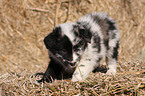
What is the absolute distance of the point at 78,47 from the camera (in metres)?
2.94

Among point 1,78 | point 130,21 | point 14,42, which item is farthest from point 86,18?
point 130,21

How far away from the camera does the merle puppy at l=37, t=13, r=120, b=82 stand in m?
2.86

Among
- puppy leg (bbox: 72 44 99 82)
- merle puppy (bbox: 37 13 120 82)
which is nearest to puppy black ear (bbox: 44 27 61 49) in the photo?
merle puppy (bbox: 37 13 120 82)

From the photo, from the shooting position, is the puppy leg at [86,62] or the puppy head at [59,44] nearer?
the puppy head at [59,44]

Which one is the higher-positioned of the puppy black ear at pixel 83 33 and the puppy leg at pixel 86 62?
the puppy black ear at pixel 83 33

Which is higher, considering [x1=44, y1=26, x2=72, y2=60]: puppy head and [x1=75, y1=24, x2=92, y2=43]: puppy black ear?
[x1=75, y1=24, x2=92, y2=43]: puppy black ear

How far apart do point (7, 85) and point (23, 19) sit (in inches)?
109

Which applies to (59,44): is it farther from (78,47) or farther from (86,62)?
(86,62)

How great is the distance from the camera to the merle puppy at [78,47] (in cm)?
286

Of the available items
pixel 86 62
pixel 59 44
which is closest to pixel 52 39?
pixel 59 44

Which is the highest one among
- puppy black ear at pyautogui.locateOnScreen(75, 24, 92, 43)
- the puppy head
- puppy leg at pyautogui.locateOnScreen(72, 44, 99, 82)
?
puppy black ear at pyautogui.locateOnScreen(75, 24, 92, 43)

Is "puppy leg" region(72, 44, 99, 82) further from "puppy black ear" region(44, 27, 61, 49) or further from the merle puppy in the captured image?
"puppy black ear" region(44, 27, 61, 49)

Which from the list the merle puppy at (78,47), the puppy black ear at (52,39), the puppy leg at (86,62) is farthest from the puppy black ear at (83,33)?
the puppy black ear at (52,39)

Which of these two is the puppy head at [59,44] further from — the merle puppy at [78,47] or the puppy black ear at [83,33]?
the puppy black ear at [83,33]
